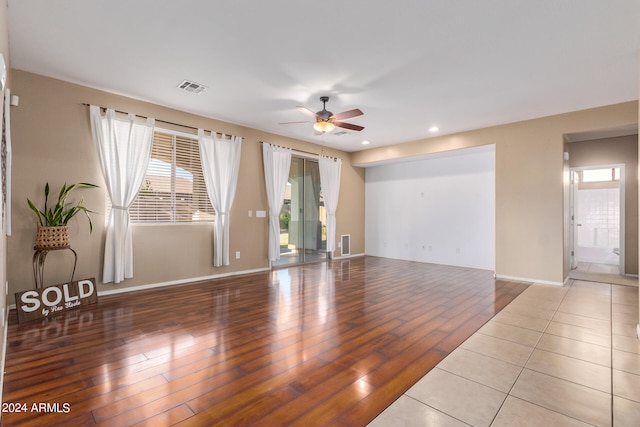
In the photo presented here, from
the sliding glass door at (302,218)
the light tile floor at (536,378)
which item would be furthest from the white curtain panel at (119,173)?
A: the light tile floor at (536,378)

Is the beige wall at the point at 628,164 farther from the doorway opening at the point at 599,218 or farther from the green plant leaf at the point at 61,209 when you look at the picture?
the green plant leaf at the point at 61,209

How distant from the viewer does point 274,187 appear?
619 cm

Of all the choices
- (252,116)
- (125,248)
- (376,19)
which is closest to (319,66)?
(376,19)

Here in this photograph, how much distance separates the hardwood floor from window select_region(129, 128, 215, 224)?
4.01 ft

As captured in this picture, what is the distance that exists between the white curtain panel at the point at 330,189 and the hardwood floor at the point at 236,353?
2.96 metres

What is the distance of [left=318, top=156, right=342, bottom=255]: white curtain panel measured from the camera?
7324 mm

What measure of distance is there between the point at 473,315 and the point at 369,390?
2.09 meters

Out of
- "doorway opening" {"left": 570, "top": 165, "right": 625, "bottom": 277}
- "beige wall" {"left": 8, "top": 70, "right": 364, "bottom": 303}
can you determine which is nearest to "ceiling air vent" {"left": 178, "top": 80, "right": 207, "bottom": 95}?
"beige wall" {"left": 8, "top": 70, "right": 364, "bottom": 303}

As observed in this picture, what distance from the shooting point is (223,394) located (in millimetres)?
1957

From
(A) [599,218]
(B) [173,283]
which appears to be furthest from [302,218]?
(A) [599,218]

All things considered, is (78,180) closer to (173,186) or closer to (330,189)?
(173,186)

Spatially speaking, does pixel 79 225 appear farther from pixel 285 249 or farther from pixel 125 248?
pixel 285 249

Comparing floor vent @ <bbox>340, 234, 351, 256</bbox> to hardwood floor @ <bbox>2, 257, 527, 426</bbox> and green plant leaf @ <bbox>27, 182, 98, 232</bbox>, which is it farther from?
green plant leaf @ <bbox>27, 182, 98, 232</bbox>

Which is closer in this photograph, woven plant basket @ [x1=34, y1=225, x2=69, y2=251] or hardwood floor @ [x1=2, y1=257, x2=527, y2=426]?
hardwood floor @ [x1=2, y1=257, x2=527, y2=426]
